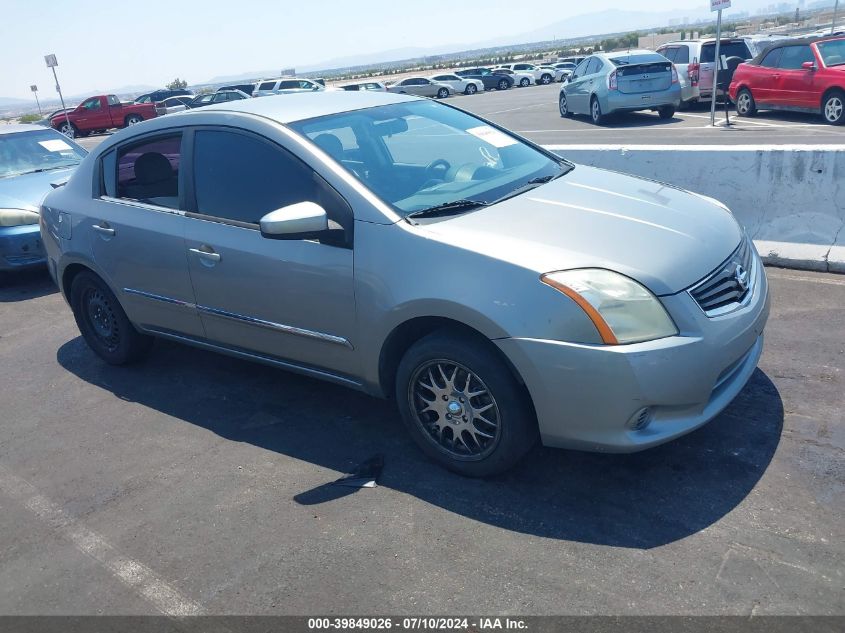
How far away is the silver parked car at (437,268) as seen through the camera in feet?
10.6

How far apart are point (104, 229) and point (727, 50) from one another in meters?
17.1

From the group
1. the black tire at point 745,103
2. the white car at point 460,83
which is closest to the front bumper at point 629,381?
the black tire at point 745,103

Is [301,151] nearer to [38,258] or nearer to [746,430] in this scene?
[746,430]

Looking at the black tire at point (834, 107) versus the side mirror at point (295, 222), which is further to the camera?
the black tire at point (834, 107)

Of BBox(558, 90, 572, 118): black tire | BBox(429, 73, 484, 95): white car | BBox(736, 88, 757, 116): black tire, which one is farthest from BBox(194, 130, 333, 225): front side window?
BBox(429, 73, 484, 95): white car

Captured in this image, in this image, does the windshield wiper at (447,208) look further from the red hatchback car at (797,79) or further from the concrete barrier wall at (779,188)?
the red hatchback car at (797,79)

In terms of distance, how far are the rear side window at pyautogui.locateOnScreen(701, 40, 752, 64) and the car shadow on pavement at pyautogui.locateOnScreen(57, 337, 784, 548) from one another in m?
15.9

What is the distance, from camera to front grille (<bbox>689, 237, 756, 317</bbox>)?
11.0ft

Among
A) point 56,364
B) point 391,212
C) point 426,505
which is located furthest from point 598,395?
point 56,364

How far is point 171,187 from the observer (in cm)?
468

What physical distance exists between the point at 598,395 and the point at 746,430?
3.73 feet

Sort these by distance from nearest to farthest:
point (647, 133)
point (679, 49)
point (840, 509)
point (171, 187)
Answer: point (840, 509)
point (171, 187)
point (647, 133)
point (679, 49)

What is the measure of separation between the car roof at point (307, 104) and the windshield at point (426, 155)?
0.08m

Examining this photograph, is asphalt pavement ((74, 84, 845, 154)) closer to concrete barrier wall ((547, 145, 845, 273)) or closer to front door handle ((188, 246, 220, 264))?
concrete barrier wall ((547, 145, 845, 273))
